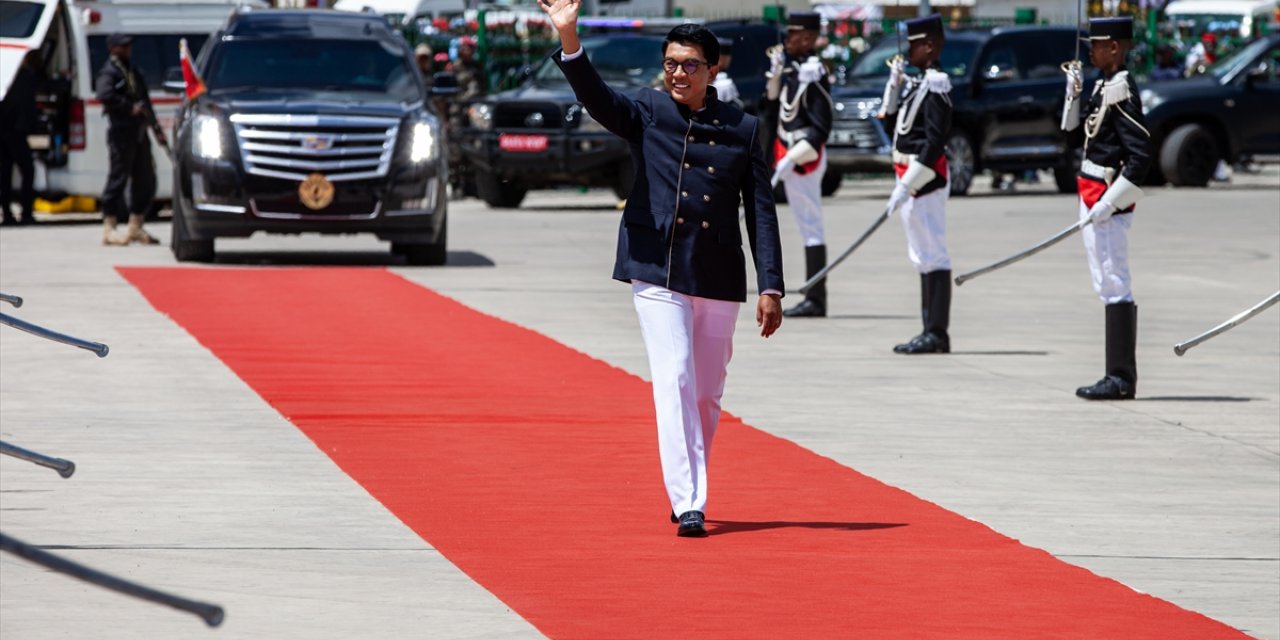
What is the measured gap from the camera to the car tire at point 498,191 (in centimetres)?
2691

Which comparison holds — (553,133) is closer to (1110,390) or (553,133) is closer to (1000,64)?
(1000,64)

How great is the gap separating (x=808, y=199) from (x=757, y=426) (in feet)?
17.0

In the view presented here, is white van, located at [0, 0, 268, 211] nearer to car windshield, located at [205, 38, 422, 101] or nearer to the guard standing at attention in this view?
the guard standing at attention

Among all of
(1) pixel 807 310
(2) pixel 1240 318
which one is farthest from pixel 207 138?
(2) pixel 1240 318

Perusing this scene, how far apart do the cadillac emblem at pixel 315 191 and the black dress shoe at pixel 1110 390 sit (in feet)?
27.4

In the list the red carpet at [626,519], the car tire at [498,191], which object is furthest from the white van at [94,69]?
the red carpet at [626,519]

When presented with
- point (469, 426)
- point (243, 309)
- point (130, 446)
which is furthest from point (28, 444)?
point (243, 309)

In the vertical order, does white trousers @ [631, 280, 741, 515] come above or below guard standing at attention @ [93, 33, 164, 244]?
above

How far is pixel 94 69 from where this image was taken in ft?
77.6

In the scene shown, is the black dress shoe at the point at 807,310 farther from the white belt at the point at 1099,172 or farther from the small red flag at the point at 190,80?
the small red flag at the point at 190,80

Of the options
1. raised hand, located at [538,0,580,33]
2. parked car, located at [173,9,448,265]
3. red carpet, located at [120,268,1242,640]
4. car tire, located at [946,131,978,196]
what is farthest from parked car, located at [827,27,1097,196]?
raised hand, located at [538,0,580,33]

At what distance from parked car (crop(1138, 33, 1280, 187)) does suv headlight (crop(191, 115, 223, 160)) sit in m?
14.5

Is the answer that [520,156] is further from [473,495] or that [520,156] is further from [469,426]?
[473,495]

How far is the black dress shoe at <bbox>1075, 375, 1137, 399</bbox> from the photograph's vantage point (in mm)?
11234
